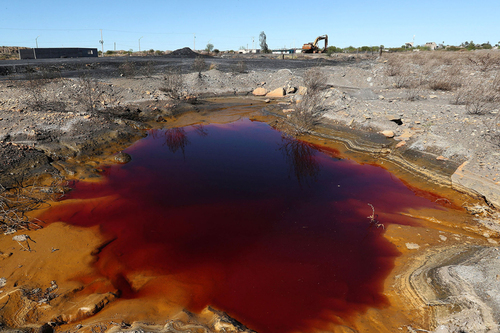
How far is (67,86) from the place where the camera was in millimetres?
14742

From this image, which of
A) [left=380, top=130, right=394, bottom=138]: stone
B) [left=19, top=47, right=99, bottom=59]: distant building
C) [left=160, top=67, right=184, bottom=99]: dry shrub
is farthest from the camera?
[left=19, top=47, right=99, bottom=59]: distant building

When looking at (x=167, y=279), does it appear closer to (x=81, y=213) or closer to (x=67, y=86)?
(x=81, y=213)

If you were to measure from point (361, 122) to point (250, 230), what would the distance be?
25.1 ft

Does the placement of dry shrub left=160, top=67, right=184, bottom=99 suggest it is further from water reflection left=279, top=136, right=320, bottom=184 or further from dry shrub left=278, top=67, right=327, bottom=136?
water reflection left=279, top=136, right=320, bottom=184

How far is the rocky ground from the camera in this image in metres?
4.13

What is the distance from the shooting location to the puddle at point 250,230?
4.06 metres

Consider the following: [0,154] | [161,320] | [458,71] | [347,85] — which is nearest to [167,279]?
[161,320]

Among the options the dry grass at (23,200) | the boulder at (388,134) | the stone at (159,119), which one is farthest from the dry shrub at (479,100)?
the dry grass at (23,200)

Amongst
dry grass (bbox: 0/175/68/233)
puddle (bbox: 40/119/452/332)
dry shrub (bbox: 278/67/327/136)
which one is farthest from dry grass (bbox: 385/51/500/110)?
dry grass (bbox: 0/175/68/233)

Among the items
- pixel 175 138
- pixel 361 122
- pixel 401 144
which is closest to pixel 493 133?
pixel 401 144

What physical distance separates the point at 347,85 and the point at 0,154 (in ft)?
63.0

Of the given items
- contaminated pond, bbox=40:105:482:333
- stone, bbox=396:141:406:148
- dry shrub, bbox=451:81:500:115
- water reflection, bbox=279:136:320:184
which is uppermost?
dry shrub, bbox=451:81:500:115

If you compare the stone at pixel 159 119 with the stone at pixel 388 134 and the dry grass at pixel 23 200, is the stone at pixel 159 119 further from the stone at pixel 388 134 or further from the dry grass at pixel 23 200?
the stone at pixel 388 134

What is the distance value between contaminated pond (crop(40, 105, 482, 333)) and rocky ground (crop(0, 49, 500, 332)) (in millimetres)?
950
